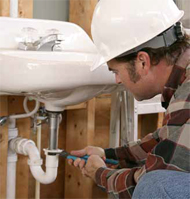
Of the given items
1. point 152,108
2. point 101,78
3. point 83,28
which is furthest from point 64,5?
point 101,78

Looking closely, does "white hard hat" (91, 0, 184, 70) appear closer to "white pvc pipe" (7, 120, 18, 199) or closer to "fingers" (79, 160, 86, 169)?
"fingers" (79, 160, 86, 169)

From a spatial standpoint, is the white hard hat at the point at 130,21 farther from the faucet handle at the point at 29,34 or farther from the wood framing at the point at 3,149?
the wood framing at the point at 3,149

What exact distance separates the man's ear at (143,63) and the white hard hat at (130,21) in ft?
0.09

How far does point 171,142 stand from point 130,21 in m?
0.32

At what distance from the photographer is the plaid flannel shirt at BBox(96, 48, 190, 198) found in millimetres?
784

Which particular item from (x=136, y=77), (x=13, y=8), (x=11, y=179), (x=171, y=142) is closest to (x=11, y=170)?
(x=11, y=179)

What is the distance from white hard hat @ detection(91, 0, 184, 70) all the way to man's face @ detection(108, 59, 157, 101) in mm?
38

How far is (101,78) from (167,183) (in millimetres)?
495

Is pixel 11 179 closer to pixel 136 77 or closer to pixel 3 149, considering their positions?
pixel 3 149

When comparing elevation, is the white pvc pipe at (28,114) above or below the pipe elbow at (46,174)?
above

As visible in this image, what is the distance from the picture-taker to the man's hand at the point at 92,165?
1.07 metres

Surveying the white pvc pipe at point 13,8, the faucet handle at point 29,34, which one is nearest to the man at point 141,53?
the faucet handle at point 29,34

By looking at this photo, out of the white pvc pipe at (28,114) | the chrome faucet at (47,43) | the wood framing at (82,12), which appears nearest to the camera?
the chrome faucet at (47,43)

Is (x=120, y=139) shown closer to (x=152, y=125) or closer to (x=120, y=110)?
(x=120, y=110)
